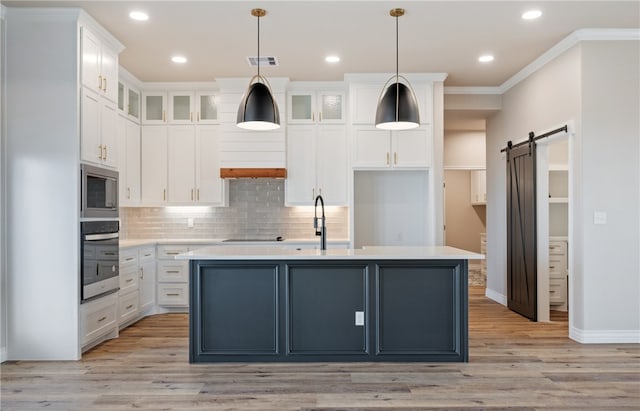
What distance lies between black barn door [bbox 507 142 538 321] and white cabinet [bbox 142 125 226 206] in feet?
11.8

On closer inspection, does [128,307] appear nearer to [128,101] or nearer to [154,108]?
[128,101]

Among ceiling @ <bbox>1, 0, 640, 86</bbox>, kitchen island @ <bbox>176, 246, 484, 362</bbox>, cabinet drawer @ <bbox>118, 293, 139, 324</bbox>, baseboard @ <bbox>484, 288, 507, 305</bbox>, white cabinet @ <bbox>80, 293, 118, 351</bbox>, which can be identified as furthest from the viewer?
baseboard @ <bbox>484, 288, 507, 305</bbox>

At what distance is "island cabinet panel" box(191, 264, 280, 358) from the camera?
3.76 m

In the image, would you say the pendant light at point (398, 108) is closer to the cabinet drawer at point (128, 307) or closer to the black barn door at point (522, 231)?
the black barn door at point (522, 231)

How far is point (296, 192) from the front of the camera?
6035mm

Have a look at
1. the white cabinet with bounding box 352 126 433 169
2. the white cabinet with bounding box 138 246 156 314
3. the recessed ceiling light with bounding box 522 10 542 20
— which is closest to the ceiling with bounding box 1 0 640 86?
the recessed ceiling light with bounding box 522 10 542 20

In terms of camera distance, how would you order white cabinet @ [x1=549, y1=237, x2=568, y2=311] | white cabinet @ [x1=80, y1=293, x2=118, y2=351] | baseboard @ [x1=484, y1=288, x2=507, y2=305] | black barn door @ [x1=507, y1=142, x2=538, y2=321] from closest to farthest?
white cabinet @ [x1=80, y1=293, x2=118, y2=351]
black barn door @ [x1=507, y1=142, x2=538, y2=321]
white cabinet @ [x1=549, y1=237, x2=568, y2=311]
baseboard @ [x1=484, y1=288, x2=507, y2=305]

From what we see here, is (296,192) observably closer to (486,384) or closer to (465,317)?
(465,317)

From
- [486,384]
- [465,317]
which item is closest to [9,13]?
[465,317]

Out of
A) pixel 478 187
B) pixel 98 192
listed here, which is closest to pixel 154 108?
pixel 98 192

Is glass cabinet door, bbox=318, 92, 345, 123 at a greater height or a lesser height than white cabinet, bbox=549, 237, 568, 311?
greater

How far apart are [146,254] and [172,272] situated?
1.35ft

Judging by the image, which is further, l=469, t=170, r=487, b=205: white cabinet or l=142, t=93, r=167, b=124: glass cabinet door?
l=469, t=170, r=487, b=205: white cabinet

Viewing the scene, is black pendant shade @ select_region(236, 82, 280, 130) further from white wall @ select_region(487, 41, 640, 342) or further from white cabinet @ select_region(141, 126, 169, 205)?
white wall @ select_region(487, 41, 640, 342)
